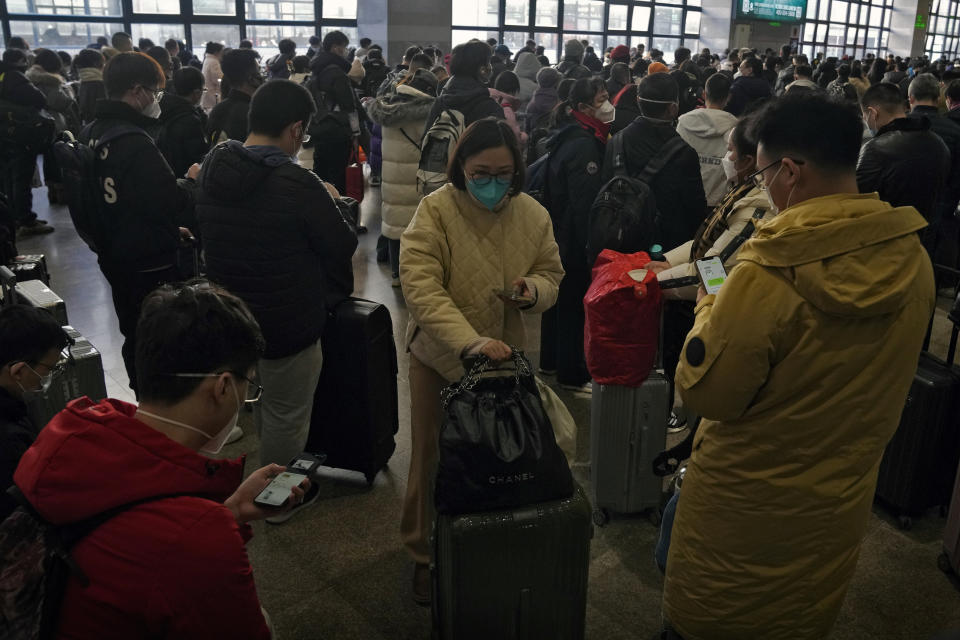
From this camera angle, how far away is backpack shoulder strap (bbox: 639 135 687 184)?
3.48m

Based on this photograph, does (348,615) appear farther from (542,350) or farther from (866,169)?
(866,169)

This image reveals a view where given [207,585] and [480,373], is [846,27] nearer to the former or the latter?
[480,373]

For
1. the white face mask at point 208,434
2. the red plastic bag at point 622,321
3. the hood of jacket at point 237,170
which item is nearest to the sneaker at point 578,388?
the red plastic bag at point 622,321

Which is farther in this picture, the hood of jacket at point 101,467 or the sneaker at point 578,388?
the sneaker at point 578,388

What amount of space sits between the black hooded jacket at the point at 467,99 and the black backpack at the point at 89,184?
1.86 meters

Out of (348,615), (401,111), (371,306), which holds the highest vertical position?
(401,111)

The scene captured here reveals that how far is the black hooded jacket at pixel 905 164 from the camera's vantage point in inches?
159

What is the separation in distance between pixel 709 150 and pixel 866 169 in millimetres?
822

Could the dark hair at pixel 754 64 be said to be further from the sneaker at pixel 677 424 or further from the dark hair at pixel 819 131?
the dark hair at pixel 819 131

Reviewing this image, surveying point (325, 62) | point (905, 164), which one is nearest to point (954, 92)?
point (905, 164)

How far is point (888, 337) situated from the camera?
161cm

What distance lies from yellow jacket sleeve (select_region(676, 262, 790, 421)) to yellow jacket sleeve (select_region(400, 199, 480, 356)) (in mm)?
693

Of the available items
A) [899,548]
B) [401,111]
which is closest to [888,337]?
[899,548]

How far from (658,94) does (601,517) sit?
184 centimetres
